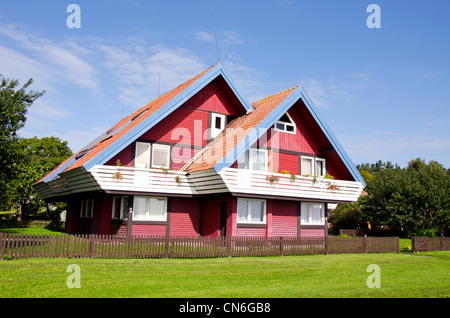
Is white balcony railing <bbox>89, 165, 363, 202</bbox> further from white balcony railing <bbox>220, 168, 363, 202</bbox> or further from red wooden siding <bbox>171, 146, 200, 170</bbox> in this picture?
red wooden siding <bbox>171, 146, 200, 170</bbox>

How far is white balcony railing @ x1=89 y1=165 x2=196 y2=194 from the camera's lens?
67.6 feet

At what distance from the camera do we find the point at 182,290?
10.5 metres

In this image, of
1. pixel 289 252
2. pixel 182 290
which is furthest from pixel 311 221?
pixel 182 290

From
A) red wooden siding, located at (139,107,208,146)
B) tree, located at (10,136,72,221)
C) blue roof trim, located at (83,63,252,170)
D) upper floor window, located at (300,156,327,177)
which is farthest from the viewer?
tree, located at (10,136,72,221)

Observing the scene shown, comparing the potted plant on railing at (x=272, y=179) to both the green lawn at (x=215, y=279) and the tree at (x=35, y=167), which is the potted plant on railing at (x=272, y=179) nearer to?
the green lawn at (x=215, y=279)

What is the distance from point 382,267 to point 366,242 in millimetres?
6942

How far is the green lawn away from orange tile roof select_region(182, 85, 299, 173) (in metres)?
6.11

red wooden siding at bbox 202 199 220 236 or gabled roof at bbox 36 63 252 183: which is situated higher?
gabled roof at bbox 36 63 252 183

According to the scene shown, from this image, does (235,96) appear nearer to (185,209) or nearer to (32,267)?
(185,209)

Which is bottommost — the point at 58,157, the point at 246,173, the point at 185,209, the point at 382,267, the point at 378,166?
the point at 382,267

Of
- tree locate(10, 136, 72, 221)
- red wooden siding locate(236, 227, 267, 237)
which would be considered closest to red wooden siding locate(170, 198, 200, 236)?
red wooden siding locate(236, 227, 267, 237)

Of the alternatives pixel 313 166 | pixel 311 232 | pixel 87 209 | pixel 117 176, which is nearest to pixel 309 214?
pixel 311 232

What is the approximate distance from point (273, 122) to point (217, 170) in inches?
186

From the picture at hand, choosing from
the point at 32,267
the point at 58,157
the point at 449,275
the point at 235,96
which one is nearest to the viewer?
the point at 32,267
